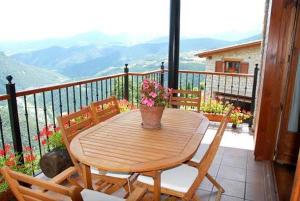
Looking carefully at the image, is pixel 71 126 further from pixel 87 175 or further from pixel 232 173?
pixel 232 173

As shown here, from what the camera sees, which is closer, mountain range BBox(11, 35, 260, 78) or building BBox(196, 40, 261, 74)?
mountain range BBox(11, 35, 260, 78)

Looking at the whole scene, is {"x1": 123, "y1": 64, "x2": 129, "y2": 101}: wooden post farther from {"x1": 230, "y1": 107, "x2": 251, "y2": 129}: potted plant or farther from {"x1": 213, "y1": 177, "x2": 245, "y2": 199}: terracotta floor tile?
{"x1": 213, "y1": 177, "x2": 245, "y2": 199}: terracotta floor tile

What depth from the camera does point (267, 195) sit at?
2279 mm

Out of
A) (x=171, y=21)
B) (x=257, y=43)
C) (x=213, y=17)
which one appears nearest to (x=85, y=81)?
(x=171, y=21)

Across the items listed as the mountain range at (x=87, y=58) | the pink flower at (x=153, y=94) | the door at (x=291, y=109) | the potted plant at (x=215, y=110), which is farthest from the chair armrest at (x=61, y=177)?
the potted plant at (x=215, y=110)

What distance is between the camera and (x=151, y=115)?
2020 millimetres

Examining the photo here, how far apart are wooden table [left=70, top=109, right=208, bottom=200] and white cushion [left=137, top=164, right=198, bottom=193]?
0.52ft

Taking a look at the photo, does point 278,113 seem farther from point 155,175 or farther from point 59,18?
point 59,18

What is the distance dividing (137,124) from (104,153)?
0.66 meters

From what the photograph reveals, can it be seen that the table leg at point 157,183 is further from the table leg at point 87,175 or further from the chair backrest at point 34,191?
the chair backrest at point 34,191

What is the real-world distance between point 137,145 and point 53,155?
4.25 ft

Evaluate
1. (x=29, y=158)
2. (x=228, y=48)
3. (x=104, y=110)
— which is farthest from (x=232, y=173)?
(x=228, y=48)

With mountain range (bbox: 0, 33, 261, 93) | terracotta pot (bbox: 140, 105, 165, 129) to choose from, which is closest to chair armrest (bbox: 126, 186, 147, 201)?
terracotta pot (bbox: 140, 105, 165, 129)

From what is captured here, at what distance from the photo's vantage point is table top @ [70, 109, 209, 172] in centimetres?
144
